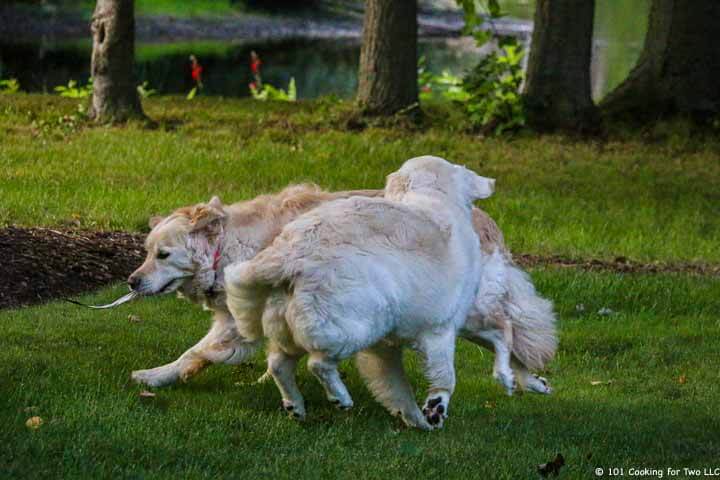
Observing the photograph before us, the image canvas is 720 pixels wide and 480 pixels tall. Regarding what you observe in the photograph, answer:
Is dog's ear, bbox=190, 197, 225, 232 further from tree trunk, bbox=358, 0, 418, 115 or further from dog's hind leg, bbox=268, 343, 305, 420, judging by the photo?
tree trunk, bbox=358, 0, 418, 115

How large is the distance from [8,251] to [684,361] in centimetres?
508

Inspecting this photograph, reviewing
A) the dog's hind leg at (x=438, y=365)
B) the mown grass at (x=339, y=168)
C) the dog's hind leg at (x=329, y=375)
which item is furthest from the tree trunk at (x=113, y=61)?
the dog's hind leg at (x=329, y=375)

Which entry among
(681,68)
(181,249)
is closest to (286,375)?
(181,249)

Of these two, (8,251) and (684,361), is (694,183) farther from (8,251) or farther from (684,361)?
(8,251)

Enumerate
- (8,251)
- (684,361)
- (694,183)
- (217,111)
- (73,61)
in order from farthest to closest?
(73,61) < (217,111) < (694,183) < (8,251) < (684,361)

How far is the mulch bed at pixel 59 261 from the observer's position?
9123 millimetres

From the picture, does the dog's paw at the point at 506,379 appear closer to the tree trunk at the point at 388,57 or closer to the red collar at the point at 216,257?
the red collar at the point at 216,257

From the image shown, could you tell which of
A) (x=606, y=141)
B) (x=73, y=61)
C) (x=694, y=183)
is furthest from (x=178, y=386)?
(x=73, y=61)

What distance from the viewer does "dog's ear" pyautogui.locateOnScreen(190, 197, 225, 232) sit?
685cm

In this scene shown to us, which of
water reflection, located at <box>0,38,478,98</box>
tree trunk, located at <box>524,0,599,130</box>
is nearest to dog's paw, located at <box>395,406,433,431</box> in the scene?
tree trunk, located at <box>524,0,599,130</box>

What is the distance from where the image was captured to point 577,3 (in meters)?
16.8

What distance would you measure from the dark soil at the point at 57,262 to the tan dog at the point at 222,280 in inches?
92.0

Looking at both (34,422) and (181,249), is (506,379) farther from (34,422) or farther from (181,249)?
(34,422)

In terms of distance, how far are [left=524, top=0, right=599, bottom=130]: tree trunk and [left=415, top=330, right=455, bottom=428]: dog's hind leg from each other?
11467mm
